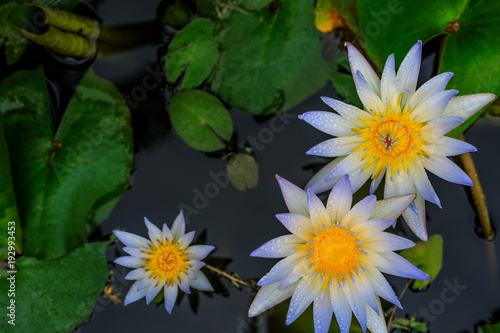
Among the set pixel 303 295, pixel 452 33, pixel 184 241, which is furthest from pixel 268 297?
pixel 452 33

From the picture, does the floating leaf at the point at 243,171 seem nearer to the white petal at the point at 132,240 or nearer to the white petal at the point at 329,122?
the white petal at the point at 132,240

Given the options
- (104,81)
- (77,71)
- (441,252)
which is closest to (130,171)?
(104,81)

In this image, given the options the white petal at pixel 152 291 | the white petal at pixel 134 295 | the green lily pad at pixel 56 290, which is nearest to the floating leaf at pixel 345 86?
the white petal at pixel 152 291

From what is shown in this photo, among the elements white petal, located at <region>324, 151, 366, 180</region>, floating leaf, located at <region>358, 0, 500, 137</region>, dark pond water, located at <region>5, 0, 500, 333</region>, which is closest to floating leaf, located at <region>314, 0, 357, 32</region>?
floating leaf, located at <region>358, 0, 500, 137</region>

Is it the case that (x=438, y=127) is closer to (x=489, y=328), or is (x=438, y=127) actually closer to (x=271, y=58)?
(x=271, y=58)

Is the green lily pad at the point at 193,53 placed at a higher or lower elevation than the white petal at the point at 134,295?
higher

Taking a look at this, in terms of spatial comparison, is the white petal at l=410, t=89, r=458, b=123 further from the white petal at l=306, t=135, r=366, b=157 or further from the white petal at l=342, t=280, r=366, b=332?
the white petal at l=342, t=280, r=366, b=332

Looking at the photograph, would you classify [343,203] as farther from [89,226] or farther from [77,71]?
[77,71]
